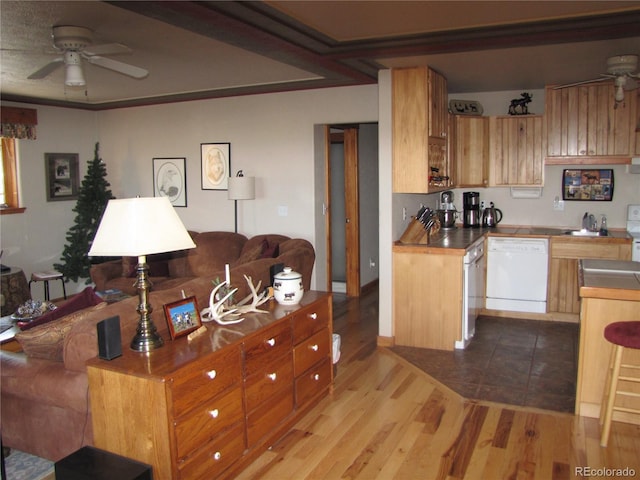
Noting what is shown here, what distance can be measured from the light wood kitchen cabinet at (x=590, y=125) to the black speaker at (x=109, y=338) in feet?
15.6

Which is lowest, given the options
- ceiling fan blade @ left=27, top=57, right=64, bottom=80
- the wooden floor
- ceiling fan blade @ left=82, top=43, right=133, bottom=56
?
the wooden floor

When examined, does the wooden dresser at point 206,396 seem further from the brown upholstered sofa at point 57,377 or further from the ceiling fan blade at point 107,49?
the ceiling fan blade at point 107,49

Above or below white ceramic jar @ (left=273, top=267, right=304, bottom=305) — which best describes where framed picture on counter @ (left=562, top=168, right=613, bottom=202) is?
above

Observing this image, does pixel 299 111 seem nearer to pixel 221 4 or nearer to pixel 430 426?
pixel 221 4

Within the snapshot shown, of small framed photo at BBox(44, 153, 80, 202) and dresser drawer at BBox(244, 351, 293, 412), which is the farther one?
small framed photo at BBox(44, 153, 80, 202)

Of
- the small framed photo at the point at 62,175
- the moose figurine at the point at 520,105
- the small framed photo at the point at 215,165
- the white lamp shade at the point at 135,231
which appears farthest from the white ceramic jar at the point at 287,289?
the small framed photo at the point at 62,175

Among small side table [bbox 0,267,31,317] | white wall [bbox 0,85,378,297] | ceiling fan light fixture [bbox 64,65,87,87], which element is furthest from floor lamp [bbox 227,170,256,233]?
ceiling fan light fixture [bbox 64,65,87,87]

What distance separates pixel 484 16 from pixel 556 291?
340cm

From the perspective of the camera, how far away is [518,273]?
5898mm

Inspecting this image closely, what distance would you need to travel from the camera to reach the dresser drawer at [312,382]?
360 cm

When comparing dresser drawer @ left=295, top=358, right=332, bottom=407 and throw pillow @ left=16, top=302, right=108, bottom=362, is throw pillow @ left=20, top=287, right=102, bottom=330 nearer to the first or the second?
throw pillow @ left=16, top=302, right=108, bottom=362

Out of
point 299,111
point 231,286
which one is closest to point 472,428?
point 231,286

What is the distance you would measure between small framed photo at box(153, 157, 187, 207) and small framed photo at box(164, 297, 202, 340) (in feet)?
14.8

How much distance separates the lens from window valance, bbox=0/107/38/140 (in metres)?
6.58
